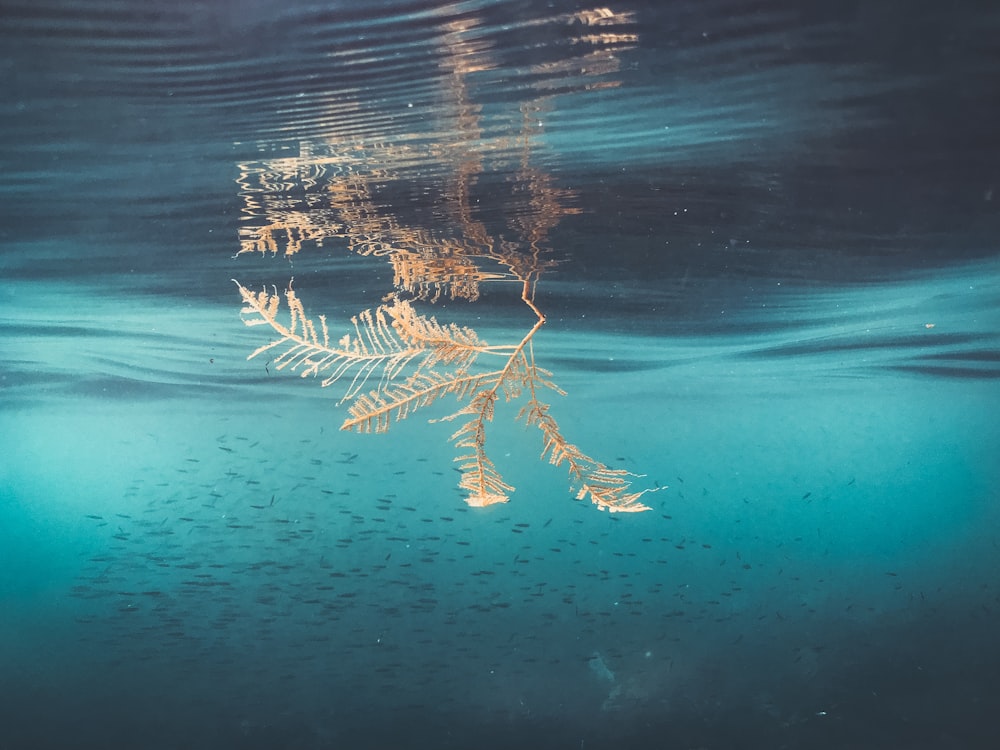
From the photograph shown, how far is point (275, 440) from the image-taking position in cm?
170

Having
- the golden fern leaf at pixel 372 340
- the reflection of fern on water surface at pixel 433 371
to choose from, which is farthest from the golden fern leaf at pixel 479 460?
the golden fern leaf at pixel 372 340

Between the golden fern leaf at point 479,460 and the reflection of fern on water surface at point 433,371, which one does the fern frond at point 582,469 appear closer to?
the reflection of fern on water surface at point 433,371

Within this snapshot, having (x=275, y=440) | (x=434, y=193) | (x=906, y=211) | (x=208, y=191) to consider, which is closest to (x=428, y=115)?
(x=434, y=193)

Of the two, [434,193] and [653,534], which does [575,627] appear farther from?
[434,193]

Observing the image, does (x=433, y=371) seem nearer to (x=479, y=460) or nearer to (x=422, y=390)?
(x=422, y=390)

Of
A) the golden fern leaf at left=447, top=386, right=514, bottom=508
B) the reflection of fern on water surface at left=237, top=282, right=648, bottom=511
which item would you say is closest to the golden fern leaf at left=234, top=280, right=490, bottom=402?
the reflection of fern on water surface at left=237, top=282, right=648, bottom=511

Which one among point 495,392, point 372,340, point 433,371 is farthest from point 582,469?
point 372,340

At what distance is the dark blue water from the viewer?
1225mm

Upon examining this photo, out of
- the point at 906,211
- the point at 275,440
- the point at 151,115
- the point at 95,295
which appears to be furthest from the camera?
the point at 275,440

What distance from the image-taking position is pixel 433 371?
61.4 inches

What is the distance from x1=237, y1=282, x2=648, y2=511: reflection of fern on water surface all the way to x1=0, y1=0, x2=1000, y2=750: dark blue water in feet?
0.05

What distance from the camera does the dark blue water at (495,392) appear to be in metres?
1.22

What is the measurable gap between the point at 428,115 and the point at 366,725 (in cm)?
168

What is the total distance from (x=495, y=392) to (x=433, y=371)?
0.18m
